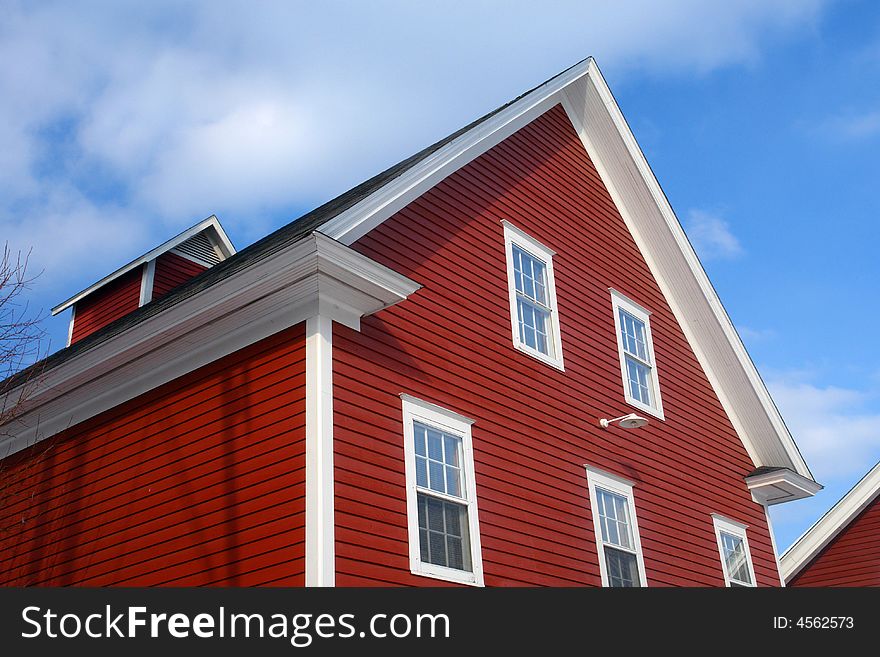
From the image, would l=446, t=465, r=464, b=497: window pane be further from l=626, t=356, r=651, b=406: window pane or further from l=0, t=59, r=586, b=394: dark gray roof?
l=626, t=356, r=651, b=406: window pane

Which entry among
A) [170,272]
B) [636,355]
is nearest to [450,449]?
[636,355]

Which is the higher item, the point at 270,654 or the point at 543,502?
the point at 543,502

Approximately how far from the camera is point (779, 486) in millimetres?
16422

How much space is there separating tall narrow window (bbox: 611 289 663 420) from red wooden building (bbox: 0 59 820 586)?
0.06 meters

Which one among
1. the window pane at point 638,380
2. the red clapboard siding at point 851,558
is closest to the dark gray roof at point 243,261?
the window pane at point 638,380

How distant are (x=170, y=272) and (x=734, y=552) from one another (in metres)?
10.9

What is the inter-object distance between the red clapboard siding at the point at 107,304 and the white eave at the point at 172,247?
124 millimetres

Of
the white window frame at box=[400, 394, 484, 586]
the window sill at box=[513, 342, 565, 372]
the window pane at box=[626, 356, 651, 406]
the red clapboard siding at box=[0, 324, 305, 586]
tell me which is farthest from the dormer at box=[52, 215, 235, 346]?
the white window frame at box=[400, 394, 484, 586]

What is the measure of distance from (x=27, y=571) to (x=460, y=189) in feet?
23.0

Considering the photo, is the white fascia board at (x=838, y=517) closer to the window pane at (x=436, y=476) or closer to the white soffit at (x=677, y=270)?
the white soffit at (x=677, y=270)

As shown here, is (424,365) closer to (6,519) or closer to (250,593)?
(250,593)

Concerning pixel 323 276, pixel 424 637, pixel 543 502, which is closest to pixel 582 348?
pixel 543 502

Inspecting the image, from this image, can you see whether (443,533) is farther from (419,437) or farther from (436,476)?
(419,437)

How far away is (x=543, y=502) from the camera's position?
11961mm
